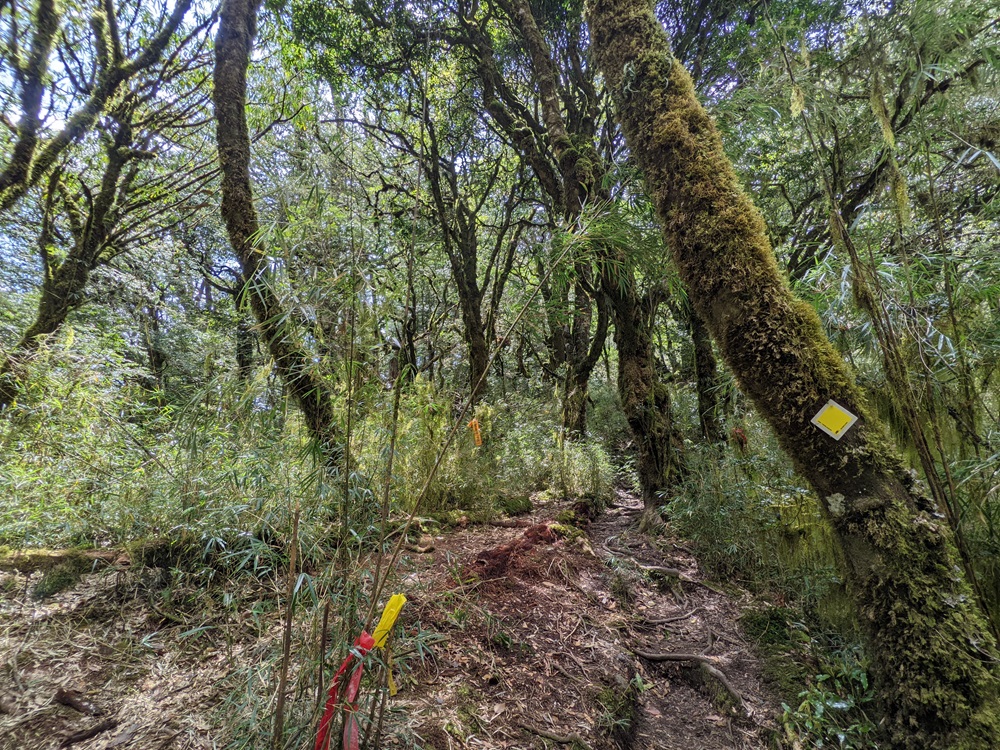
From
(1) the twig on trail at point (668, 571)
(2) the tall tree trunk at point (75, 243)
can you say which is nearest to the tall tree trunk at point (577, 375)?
(1) the twig on trail at point (668, 571)

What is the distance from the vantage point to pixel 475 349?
263 inches

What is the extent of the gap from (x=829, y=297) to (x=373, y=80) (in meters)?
6.08

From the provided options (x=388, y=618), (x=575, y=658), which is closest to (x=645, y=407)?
(x=575, y=658)

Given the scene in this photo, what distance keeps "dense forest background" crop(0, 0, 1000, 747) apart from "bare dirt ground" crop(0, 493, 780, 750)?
216 millimetres

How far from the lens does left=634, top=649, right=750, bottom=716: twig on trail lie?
1.90m

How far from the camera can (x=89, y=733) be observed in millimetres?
1532

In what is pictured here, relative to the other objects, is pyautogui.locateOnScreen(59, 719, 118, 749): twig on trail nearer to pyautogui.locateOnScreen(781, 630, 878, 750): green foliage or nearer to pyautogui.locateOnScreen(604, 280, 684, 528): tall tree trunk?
pyautogui.locateOnScreen(781, 630, 878, 750): green foliage

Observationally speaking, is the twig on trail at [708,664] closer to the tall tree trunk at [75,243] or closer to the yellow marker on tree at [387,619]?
the yellow marker on tree at [387,619]

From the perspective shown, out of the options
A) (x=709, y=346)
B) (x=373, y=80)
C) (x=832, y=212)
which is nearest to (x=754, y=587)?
(x=832, y=212)

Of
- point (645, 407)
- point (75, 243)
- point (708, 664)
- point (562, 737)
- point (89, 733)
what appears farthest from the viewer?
point (75, 243)

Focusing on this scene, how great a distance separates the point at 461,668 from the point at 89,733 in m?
1.40

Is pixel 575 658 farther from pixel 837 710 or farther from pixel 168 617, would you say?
pixel 168 617

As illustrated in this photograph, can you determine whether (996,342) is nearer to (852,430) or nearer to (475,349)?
(852,430)

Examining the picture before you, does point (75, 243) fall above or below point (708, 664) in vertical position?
above
